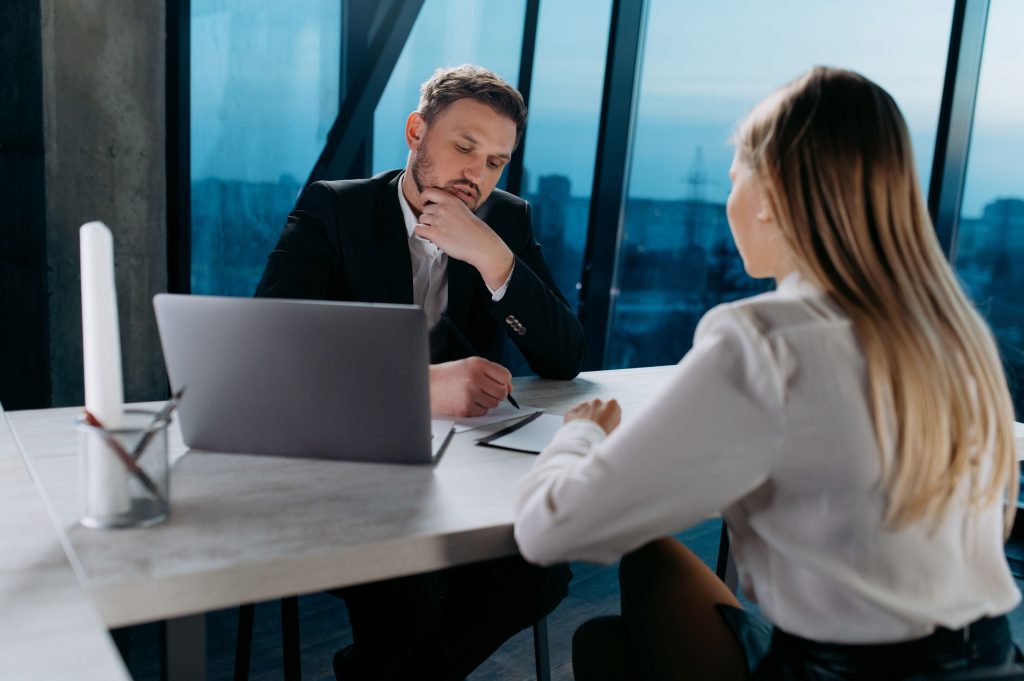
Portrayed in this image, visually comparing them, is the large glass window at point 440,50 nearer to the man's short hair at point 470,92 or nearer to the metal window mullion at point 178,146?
the metal window mullion at point 178,146

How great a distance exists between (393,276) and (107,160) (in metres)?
1.48

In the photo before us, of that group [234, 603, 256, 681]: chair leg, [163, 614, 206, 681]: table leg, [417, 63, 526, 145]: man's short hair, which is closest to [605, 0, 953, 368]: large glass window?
[417, 63, 526, 145]: man's short hair

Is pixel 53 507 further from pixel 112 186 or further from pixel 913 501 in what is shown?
pixel 112 186

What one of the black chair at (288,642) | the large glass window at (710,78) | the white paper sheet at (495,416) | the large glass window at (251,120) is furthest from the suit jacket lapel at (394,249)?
the large glass window at (710,78)

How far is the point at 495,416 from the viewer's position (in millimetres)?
1434

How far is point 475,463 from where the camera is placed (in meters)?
1.17

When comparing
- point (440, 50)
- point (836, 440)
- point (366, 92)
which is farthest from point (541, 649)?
point (440, 50)

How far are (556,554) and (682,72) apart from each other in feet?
12.4

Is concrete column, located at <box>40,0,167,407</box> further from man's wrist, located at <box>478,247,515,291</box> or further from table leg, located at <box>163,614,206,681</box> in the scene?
table leg, located at <box>163,614,206,681</box>

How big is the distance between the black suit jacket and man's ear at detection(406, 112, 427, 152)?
97 millimetres

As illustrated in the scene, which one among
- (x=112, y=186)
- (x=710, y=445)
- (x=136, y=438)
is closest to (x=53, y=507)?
(x=136, y=438)

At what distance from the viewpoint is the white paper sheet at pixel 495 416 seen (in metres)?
1.36

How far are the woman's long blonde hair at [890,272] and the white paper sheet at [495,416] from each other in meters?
0.62

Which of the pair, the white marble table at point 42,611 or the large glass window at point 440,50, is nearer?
the white marble table at point 42,611
